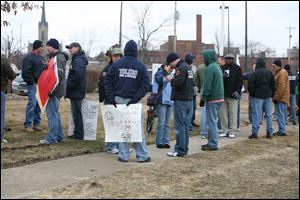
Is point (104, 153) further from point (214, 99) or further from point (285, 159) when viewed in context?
point (285, 159)

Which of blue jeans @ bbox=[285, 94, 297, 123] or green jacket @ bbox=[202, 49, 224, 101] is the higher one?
green jacket @ bbox=[202, 49, 224, 101]

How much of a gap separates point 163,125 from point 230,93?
2.91 m

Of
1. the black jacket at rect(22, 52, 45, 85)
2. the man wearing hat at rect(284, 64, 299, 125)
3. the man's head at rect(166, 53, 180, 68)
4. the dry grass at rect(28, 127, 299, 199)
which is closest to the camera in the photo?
the dry grass at rect(28, 127, 299, 199)

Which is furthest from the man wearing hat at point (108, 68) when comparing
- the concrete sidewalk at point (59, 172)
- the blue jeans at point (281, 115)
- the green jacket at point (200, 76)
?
the blue jeans at point (281, 115)

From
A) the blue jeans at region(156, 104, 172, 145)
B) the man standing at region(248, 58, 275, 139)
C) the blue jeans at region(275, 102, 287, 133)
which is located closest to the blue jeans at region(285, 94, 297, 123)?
the blue jeans at region(275, 102, 287, 133)

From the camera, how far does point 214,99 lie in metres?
9.91

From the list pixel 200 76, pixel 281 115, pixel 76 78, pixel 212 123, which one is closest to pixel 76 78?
pixel 76 78

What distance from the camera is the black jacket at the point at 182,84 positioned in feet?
29.3

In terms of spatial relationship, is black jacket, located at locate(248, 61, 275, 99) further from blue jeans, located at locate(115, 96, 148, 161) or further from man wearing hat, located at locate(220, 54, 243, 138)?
blue jeans, located at locate(115, 96, 148, 161)

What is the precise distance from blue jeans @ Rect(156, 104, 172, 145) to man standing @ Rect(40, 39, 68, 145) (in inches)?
77.6

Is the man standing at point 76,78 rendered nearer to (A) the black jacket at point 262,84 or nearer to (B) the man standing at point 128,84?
(B) the man standing at point 128,84

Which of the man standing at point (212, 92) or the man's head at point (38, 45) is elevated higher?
the man's head at point (38, 45)

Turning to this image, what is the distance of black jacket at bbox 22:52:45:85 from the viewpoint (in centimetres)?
1084

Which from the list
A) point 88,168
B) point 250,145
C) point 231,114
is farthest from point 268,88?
point 88,168
